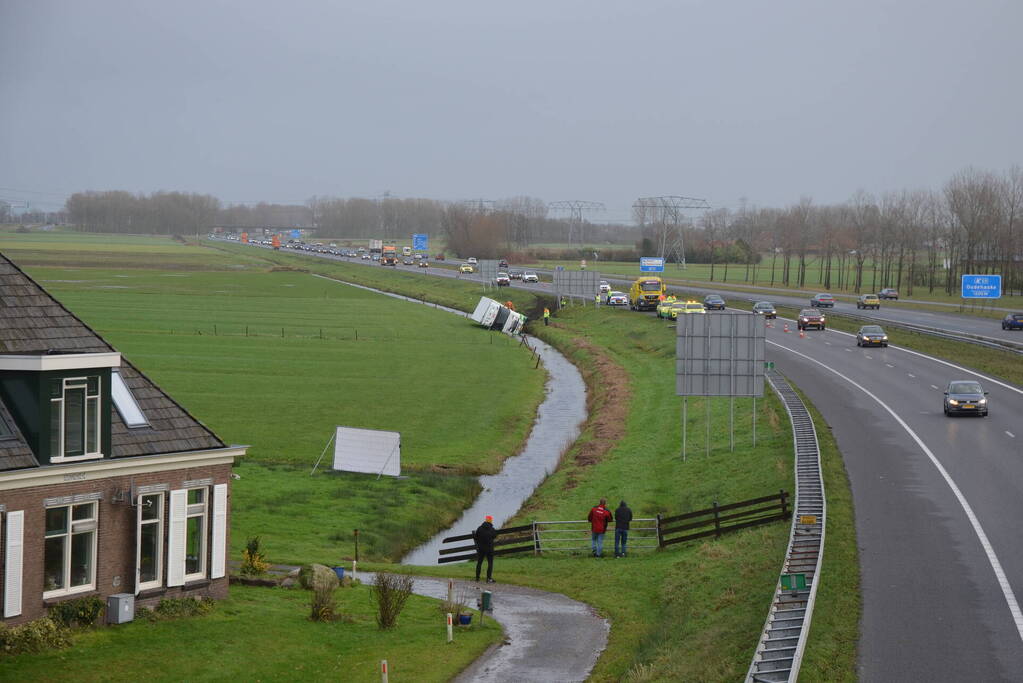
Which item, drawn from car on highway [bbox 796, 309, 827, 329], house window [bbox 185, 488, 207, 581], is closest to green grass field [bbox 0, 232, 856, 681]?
house window [bbox 185, 488, 207, 581]

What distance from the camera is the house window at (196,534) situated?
82.7 feet

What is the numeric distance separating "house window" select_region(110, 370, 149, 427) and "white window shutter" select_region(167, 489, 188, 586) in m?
1.63

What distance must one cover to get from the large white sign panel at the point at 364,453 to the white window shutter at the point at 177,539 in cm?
2013

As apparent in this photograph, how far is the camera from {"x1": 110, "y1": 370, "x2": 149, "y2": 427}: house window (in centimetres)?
2466

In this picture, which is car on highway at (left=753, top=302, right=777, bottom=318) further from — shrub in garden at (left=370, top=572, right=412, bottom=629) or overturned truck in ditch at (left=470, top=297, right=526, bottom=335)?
shrub in garden at (left=370, top=572, right=412, bottom=629)

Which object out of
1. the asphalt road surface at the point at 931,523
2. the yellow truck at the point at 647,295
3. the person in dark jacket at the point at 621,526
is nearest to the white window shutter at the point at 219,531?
the person in dark jacket at the point at 621,526

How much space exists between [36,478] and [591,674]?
35.0 ft

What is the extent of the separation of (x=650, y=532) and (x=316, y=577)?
1256cm

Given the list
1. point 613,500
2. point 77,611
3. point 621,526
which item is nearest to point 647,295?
point 613,500

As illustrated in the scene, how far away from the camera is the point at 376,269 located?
199250 millimetres

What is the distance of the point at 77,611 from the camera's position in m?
22.5

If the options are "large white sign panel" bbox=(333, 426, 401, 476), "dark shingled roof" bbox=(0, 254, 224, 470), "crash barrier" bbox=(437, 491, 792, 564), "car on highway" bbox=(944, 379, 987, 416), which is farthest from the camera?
"car on highway" bbox=(944, 379, 987, 416)

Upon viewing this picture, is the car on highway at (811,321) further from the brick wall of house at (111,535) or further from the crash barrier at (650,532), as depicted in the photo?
the brick wall of house at (111,535)

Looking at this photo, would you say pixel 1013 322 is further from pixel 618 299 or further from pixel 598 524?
pixel 598 524
